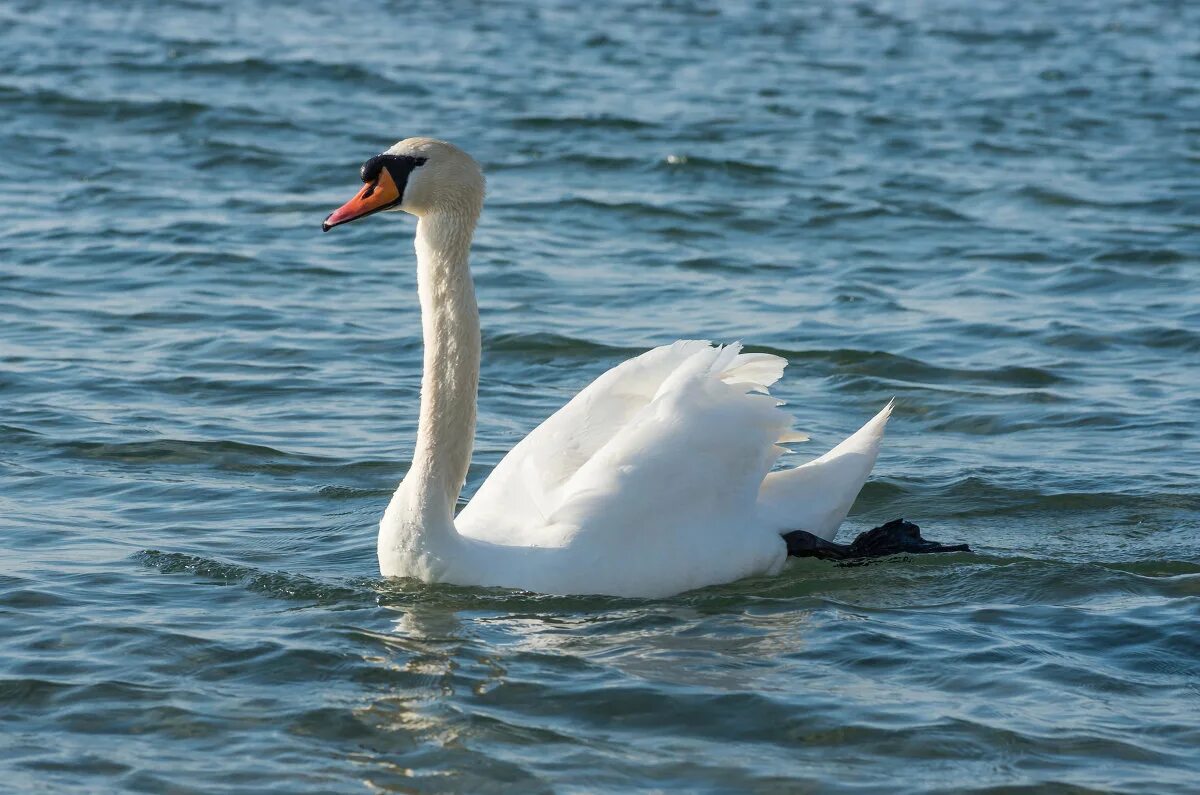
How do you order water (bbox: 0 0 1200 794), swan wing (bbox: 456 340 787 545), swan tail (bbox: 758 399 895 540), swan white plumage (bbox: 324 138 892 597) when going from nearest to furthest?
1. water (bbox: 0 0 1200 794)
2. swan white plumage (bbox: 324 138 892 597)
3. swan wing (bbox: 456 340 787 545)
4. swan tail (bbox: 758 399 895 540)

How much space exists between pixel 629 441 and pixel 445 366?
0.74 metres

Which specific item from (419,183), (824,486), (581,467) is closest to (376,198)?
(419,183)

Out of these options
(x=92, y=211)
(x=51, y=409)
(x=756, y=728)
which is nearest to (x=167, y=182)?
(x=92, y=211)

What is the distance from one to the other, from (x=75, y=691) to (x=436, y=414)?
5.56 ft

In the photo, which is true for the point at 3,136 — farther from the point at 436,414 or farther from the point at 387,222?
the point at 436,414

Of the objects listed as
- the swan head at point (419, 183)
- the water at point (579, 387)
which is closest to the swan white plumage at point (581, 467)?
the swan head at point (419, 183)

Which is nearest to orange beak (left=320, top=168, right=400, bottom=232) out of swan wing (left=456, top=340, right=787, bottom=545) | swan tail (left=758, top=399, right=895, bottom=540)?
swan wing (left=456, top=340, right=787, bottom=545)

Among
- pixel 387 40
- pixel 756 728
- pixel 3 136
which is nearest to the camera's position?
pixel 756 728

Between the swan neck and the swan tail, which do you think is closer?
the swan neck

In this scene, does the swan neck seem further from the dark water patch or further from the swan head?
the dark water patch

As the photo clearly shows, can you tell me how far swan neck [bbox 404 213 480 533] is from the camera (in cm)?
670

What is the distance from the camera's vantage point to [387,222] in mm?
15320

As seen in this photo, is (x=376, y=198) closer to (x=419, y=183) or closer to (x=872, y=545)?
(x=419, y=183)

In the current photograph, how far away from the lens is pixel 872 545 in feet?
24.3
